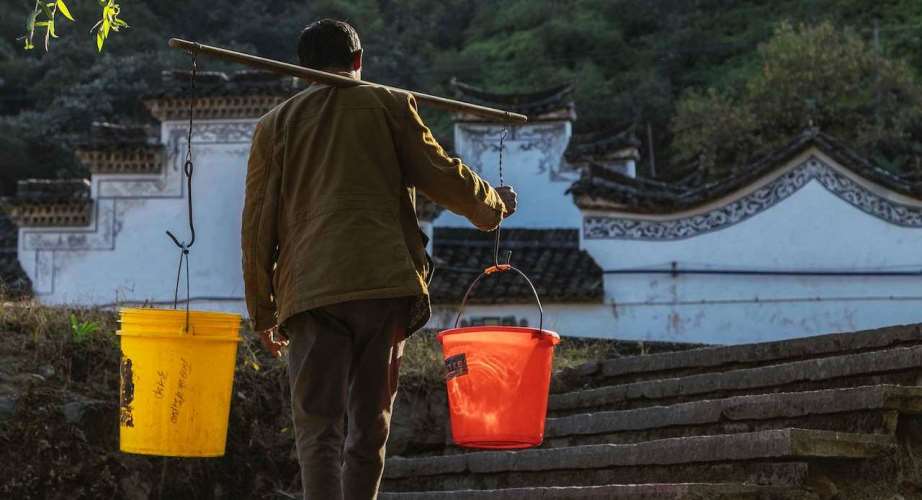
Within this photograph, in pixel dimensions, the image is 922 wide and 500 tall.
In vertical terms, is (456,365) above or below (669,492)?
above

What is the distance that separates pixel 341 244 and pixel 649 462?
2.13 meters

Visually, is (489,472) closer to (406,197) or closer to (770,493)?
(770,493)

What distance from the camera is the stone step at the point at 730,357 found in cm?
738

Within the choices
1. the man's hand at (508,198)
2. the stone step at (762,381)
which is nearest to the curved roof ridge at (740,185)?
the stone step at (762,381)

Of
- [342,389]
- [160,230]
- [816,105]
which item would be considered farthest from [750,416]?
[816,105]

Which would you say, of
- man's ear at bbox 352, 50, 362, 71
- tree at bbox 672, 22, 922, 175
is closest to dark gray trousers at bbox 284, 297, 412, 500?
man's ear at bbox 352, 50, 362, 71

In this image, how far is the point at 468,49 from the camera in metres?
48.5

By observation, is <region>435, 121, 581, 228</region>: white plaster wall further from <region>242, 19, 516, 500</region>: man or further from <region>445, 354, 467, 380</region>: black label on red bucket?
<region>242, 19, 516, 500</region>: man

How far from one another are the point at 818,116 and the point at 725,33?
13.8m

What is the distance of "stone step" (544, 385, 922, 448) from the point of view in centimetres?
596

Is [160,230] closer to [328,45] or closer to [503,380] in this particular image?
[503,380]

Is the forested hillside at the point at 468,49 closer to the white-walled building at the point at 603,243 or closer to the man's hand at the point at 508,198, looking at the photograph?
the white-walled building at the point at 603,243

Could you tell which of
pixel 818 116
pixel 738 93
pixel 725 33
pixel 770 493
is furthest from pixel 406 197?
pixel 725 33

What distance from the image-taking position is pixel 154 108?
2062cm
